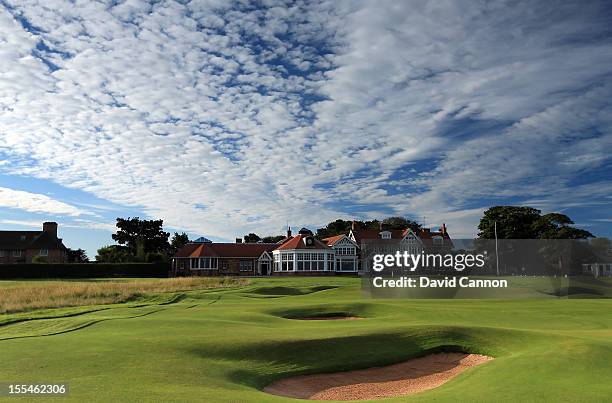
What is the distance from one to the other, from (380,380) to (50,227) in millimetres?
106452

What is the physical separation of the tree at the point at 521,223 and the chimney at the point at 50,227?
276ft

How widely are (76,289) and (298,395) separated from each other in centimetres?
3190

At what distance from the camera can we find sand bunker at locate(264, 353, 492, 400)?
13148 millimetres

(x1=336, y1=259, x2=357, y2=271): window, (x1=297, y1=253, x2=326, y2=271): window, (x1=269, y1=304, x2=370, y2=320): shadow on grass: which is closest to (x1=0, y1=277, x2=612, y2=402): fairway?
(x1=269, y1=304, x2=370, y2=320): shadow on grass

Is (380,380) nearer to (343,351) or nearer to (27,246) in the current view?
(343,351)

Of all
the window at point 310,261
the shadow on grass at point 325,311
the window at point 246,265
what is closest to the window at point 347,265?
the window at point 310,261

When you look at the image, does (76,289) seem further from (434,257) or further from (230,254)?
(230,254)

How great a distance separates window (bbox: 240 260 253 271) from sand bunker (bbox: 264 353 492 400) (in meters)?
80.3

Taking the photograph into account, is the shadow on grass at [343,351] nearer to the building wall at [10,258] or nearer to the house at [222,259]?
the house at [222,259]

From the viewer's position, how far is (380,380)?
14.9 metres

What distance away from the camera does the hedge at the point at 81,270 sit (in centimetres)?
7669

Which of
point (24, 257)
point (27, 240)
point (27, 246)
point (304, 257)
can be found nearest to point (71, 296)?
point (304, 257)

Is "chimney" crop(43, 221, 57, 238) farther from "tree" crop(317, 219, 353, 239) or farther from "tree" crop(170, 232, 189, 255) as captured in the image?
"tree" crop(317, 219, 353, 239)

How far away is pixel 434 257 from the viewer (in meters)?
50.2
